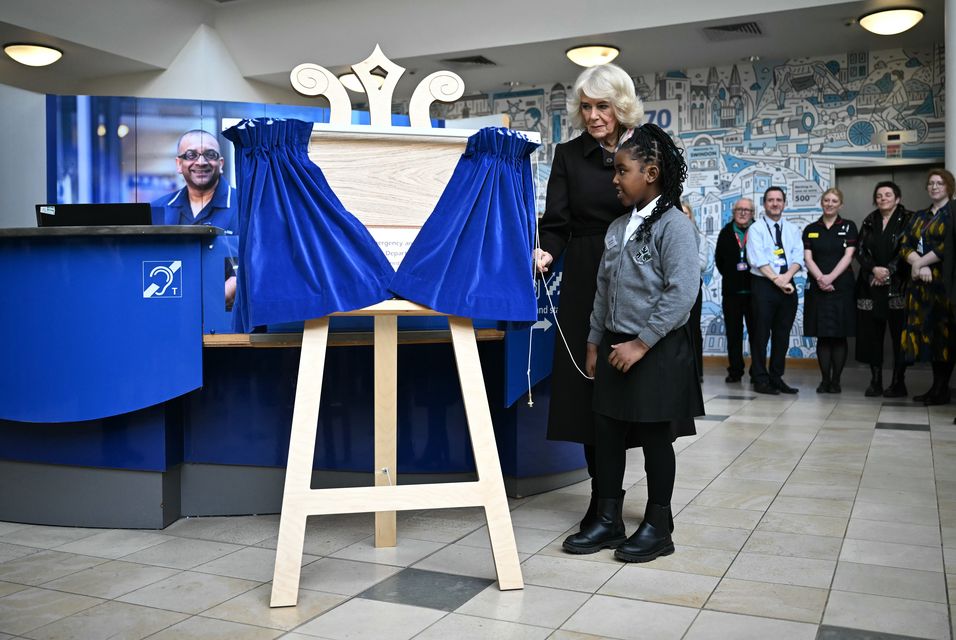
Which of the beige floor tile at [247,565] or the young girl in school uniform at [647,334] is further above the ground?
the young girl in school uniform at [647,334]

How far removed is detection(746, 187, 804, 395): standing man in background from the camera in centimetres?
680

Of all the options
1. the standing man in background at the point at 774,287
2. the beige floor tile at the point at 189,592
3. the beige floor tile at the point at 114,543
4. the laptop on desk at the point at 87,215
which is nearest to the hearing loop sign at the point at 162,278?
the laptop on desk at the point at 87,215

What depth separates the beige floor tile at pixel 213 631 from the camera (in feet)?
6.65

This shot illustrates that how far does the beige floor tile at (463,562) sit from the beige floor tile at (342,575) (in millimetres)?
117

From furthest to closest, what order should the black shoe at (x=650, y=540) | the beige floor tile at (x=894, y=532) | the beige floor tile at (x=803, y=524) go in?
the beige floor tile at (x=803, y=524)
the beige floor tile at (x=894, y=532)
the black shoe at (x=650, y=540)

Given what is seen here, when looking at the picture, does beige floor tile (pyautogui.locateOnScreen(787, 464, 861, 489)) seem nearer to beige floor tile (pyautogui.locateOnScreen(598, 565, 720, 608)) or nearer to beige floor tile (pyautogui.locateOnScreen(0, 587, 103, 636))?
beige floor tile (pyautogui.locateOnScreen(598, 565, 720, 608))

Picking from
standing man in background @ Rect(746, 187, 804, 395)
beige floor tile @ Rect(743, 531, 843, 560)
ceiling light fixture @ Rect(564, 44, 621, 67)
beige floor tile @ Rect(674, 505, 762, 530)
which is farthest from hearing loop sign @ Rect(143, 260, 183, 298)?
ceiling light fixture @ Rect(564, 44, 621, 67)

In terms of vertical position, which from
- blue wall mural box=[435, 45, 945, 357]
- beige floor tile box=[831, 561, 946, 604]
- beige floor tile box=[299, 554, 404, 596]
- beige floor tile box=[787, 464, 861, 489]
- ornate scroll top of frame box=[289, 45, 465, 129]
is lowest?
beige floor tile box=[831, 561, 946, 604]

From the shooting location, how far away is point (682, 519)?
3.13 m

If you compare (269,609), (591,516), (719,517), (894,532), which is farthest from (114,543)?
(894,532)

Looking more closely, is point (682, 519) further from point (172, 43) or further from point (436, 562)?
point (172, 43)

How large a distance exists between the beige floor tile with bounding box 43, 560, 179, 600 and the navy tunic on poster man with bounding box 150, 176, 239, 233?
3697 millimetres

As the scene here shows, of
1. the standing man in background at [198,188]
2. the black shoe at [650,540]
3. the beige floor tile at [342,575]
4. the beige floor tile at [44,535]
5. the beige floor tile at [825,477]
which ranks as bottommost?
the beige floor tile at [342,575]

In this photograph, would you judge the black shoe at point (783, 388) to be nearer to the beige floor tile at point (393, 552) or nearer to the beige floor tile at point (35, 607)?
the beige floor tile at point (393, 552)
